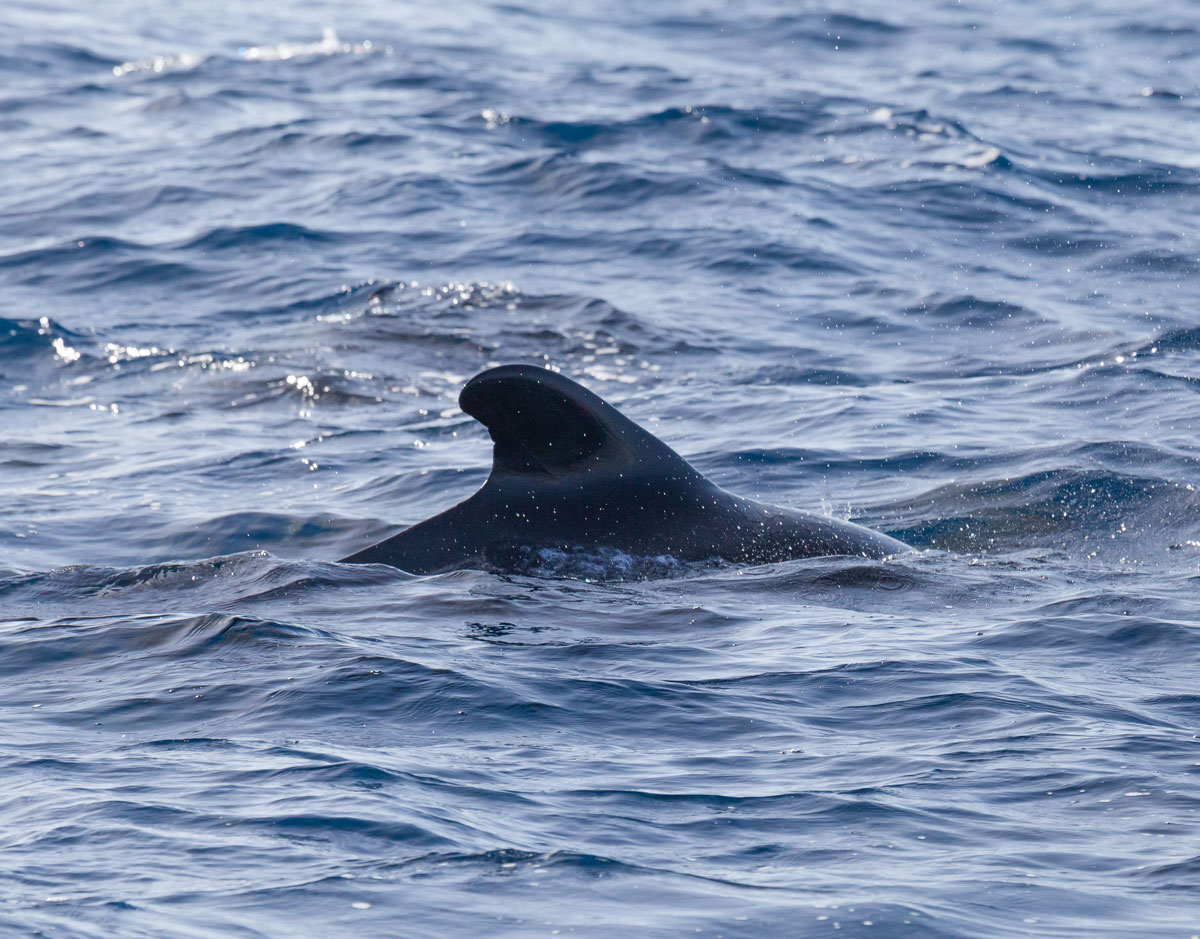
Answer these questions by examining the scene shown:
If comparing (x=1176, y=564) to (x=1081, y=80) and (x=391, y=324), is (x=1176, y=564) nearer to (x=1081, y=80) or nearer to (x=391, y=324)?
(x=391, y=324)

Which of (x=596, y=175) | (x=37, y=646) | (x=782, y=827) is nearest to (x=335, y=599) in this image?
(x=37, y=646)

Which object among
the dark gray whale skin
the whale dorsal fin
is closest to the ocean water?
the dark gray whale skin

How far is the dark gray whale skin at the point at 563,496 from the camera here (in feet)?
29.3

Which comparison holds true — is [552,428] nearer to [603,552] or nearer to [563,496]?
[563,496]

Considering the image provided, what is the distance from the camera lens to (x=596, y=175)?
74.6ft

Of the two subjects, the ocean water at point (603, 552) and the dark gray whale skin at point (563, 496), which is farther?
the dark gray whale skin at point (563, 496)

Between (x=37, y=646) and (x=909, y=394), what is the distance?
319 inches

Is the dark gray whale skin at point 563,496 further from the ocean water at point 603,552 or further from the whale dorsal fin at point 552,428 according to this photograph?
the ocean water at point 603,552

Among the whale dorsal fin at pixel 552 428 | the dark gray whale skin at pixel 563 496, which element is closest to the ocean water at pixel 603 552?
the dark gray whale skin at pixel 563 496

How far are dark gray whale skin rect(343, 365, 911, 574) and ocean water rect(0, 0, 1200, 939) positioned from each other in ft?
0.52

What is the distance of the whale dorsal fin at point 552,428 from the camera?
8875 mm

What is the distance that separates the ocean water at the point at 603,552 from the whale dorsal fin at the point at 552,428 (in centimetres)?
49

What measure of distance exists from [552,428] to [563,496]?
36cm

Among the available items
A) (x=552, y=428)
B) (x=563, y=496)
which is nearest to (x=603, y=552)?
(x=563, y=496)
